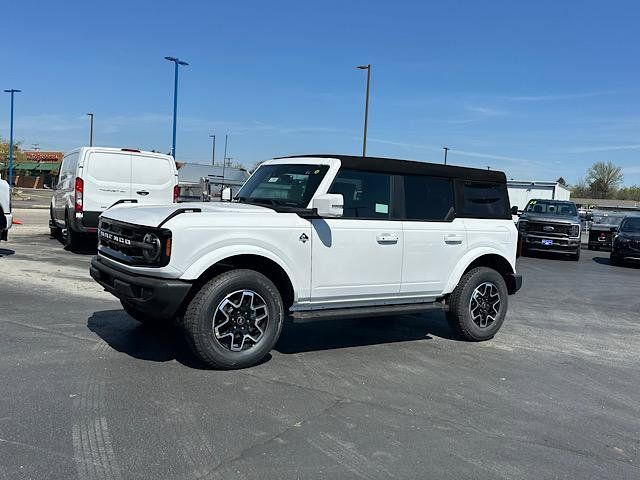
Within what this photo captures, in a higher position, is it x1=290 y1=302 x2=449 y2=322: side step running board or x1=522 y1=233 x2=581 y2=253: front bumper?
x1=522 y1=233 x2=581 y2=253: front bumper

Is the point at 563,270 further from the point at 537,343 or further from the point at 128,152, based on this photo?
the point at 128,152

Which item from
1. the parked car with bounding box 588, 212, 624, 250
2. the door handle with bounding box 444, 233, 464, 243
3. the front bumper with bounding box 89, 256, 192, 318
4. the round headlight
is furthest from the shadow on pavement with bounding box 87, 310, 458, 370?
the parked car with bounding box 588, 212, 624, 250

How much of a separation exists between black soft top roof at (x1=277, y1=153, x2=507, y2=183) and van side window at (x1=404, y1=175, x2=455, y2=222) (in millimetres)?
76

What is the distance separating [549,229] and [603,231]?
6.61 meters

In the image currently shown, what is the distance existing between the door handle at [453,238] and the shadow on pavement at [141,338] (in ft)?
9.51

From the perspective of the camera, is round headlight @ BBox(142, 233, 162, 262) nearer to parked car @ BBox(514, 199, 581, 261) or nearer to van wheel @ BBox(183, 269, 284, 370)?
van wheel @ BBox(183, 269, 284, 370)

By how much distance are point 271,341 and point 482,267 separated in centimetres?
285

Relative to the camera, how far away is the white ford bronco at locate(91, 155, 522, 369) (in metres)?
4.88

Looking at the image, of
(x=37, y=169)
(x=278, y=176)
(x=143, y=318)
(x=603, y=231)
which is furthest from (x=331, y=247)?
Result: (x=37, y=169)

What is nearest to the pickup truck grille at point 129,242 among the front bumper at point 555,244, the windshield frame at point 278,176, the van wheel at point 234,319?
the van wheel at point 234,319

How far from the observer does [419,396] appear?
15.6 feet

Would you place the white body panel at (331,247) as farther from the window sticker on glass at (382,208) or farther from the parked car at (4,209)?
the parked car at (4,209)

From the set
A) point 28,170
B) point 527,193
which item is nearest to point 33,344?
point 527,193

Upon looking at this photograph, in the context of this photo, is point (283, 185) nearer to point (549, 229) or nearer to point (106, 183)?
point (106, 183)
